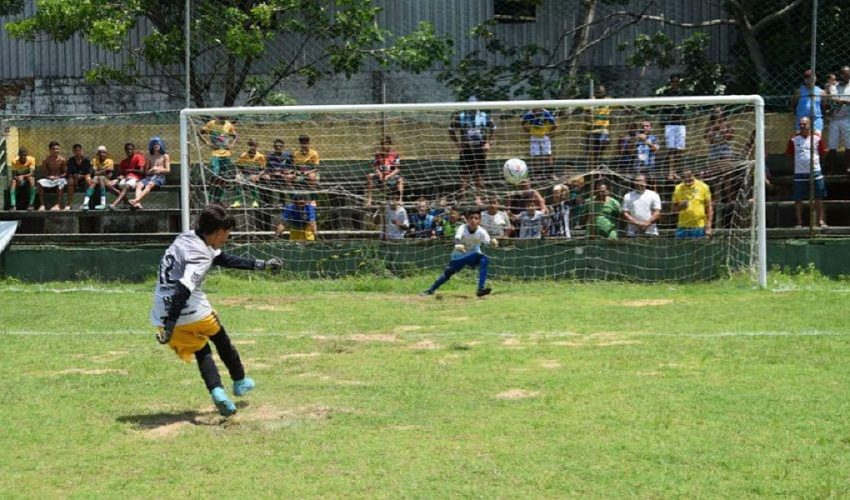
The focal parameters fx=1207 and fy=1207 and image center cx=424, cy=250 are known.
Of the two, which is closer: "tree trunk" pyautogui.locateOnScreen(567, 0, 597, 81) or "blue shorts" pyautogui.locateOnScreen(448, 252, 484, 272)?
"blue shorts" pyautogui.locateOnScreen(448, 252, 484, 272)

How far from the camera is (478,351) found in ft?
36.9

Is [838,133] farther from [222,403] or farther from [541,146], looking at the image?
[222,403]

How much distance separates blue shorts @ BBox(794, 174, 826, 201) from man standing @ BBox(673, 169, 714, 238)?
55.1 inches

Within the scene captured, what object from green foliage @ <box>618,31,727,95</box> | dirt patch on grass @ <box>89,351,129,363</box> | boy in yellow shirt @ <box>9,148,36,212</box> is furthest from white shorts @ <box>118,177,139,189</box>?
green foliage @ <box>618,31,727,95</box>

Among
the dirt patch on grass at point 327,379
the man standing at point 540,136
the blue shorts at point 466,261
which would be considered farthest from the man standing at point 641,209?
the dirt patch on grass at point 327,379

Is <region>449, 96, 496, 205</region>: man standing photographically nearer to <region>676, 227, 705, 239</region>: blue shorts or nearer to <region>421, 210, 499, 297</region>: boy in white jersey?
<region>421, 210, 499, 297</region>: boy in white jersey

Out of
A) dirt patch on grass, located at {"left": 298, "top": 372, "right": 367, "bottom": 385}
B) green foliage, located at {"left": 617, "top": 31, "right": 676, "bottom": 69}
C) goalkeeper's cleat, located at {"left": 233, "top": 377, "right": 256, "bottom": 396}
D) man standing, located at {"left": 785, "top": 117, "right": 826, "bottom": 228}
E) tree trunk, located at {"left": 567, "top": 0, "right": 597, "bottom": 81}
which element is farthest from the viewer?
tree trunk, located at {"left": 567, "top": 0, "right": 597, "bottom": 81}

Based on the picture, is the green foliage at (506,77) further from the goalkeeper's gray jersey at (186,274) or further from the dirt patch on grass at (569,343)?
the goalkeeper's gray jersey at (186,274)

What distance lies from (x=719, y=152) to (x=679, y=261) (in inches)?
67.6

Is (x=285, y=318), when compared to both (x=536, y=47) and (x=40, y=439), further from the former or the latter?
(x=536, y=47)

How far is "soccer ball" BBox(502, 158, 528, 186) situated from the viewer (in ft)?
57.2

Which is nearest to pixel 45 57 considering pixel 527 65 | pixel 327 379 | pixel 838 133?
pixel 527 65

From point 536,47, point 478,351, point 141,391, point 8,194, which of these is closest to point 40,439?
point 141,391

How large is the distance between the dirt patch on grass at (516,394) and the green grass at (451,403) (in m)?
0.09
